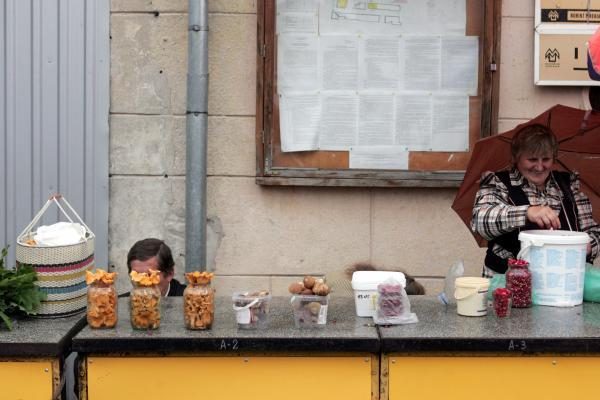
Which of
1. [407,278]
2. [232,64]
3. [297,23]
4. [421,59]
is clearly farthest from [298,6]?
[407,278]

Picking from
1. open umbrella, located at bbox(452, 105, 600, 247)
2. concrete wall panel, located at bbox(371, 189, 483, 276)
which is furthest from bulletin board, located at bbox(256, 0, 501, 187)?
open umbrella, located at bbox(452, 105, 600, 247)

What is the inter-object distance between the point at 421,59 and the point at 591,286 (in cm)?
225

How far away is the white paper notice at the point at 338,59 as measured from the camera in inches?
219

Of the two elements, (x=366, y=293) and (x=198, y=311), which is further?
(x=366, y=293)

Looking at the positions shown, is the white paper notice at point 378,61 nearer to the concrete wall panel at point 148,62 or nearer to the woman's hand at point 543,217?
the concrete wall panel at point 148,62

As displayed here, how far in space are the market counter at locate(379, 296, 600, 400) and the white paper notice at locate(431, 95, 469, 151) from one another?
2591mm

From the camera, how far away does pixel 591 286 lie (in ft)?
12.1

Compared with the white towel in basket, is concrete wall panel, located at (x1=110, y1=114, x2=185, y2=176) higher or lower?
higher

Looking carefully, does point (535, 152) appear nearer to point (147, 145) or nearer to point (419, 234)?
point (419, 234)

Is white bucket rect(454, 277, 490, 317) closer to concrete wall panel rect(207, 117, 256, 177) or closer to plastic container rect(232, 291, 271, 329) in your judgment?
plastic container rect(232, 291, 271, 329)

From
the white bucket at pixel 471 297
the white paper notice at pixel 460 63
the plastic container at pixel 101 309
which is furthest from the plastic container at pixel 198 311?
the white paper notice at pixel 460 63

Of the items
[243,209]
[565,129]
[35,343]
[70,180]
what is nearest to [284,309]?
[35,343]

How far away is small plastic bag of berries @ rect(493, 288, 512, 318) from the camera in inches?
132

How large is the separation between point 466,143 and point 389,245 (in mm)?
771
